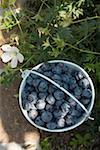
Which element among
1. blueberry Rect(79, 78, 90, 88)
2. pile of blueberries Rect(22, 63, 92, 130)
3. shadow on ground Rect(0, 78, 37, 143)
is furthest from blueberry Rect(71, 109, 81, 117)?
shadow on ground Rect(0, 78, 37, 143)

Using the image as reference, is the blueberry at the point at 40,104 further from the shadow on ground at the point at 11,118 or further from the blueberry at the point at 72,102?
the shadow on ground at the point at 11,118

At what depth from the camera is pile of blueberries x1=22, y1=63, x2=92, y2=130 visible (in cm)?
175

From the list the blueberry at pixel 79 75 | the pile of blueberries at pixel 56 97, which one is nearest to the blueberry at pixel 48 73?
the pile of blueberries at pixel 56 97

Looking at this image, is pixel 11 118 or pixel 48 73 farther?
pixel 11 118

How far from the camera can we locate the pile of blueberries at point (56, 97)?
175 centimetres

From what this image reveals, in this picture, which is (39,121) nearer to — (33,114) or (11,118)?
(33,114)

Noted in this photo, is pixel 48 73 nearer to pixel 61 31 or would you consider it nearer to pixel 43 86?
pixel 43 86

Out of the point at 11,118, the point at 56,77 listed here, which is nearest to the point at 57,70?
the point at 56,77

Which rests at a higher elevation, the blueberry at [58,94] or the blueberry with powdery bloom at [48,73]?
the blueberry with powdery bloom at [48,73]

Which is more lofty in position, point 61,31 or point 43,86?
point 61,31

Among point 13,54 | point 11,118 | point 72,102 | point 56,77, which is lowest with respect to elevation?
point 11,118

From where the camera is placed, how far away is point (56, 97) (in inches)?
68.6

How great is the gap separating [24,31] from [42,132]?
1.54 ft

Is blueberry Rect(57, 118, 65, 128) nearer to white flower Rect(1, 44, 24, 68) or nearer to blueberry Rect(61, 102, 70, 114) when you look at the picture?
blueberry Rect(61, 102, 70, 114)
